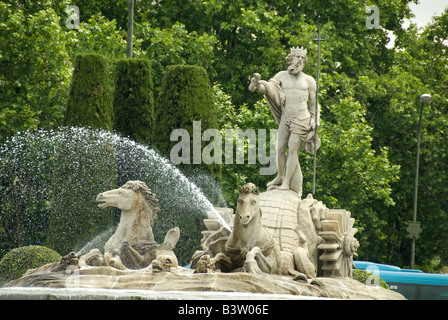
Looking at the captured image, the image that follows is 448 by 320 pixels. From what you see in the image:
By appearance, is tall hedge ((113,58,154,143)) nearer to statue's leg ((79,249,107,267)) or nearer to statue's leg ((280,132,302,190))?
statue's leg ((280,132,302,190))

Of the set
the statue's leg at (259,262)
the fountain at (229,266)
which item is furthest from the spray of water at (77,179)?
the statue's leg at (259,262)

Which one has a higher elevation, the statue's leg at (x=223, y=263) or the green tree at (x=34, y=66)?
the green tree at (x=34, y=66)

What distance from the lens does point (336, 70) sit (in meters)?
32.2

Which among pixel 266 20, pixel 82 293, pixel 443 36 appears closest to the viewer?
pixel 82 293

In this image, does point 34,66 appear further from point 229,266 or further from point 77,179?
point 229,266

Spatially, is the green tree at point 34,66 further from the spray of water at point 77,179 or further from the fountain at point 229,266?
the fountain at point 229,266

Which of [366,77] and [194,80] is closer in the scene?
[194,80]

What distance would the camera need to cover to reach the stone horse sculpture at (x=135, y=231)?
1327 centimetres

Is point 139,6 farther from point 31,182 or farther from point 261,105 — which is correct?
point 31,182

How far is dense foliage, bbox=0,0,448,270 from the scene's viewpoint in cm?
2484

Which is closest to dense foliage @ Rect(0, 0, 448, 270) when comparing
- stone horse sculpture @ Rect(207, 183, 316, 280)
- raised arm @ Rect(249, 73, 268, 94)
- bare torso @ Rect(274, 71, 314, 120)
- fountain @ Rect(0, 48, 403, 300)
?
fountain @ Rect(0, 48, 403, 300)

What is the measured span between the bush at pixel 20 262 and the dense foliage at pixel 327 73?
8.42m

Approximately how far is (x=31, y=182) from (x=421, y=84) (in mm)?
15500
